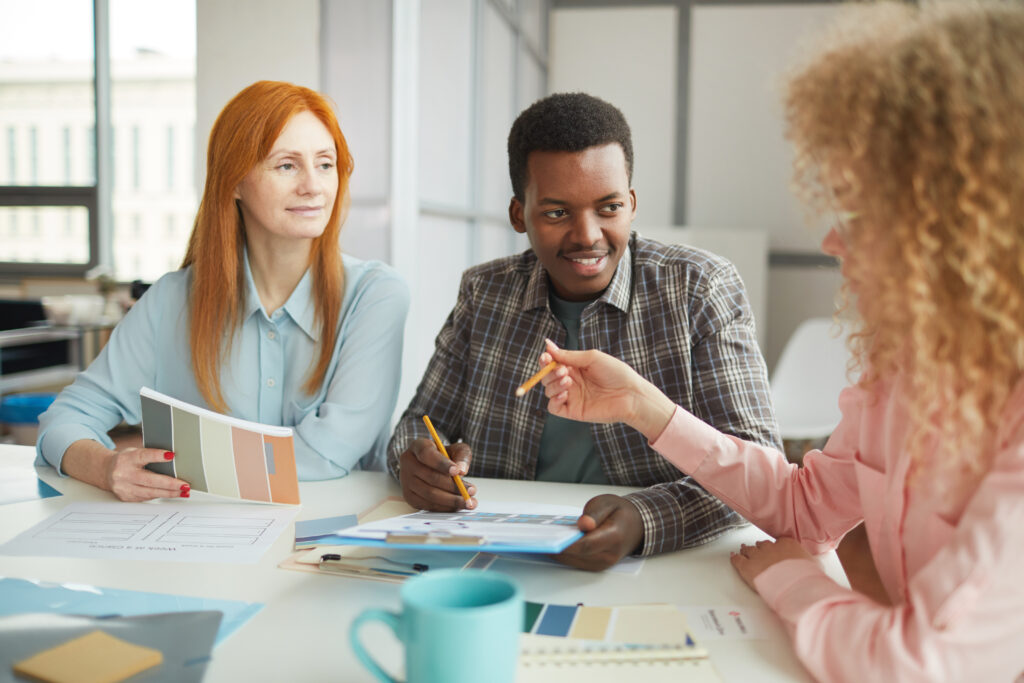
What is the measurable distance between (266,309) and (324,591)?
2.82 feet

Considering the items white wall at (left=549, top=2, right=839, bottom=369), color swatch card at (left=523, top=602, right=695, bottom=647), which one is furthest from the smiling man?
white wall at (left=549, top=2, right=839, bottom=369)

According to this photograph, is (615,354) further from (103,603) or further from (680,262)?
(103,603)

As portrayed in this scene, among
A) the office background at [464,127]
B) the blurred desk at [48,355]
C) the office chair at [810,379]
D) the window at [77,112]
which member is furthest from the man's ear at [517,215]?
the window at [77,112]

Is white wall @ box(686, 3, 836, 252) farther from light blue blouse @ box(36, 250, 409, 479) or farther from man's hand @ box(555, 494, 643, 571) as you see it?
man's hand @ box(555, 494, 643, 571)

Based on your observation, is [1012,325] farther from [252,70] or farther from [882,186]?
[252,70]

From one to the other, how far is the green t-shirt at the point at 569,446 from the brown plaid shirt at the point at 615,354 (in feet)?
0.10

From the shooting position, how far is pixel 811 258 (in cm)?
441

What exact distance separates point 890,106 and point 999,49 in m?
0.09

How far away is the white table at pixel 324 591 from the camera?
2.23ft

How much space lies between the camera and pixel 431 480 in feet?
3.56

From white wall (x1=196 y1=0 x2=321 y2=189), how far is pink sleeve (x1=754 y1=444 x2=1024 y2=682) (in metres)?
2.14

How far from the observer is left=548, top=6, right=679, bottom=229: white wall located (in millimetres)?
4508

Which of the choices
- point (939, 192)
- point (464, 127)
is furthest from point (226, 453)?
point (464, 127)

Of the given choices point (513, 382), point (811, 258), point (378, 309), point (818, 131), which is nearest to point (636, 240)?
point (513, 382)
